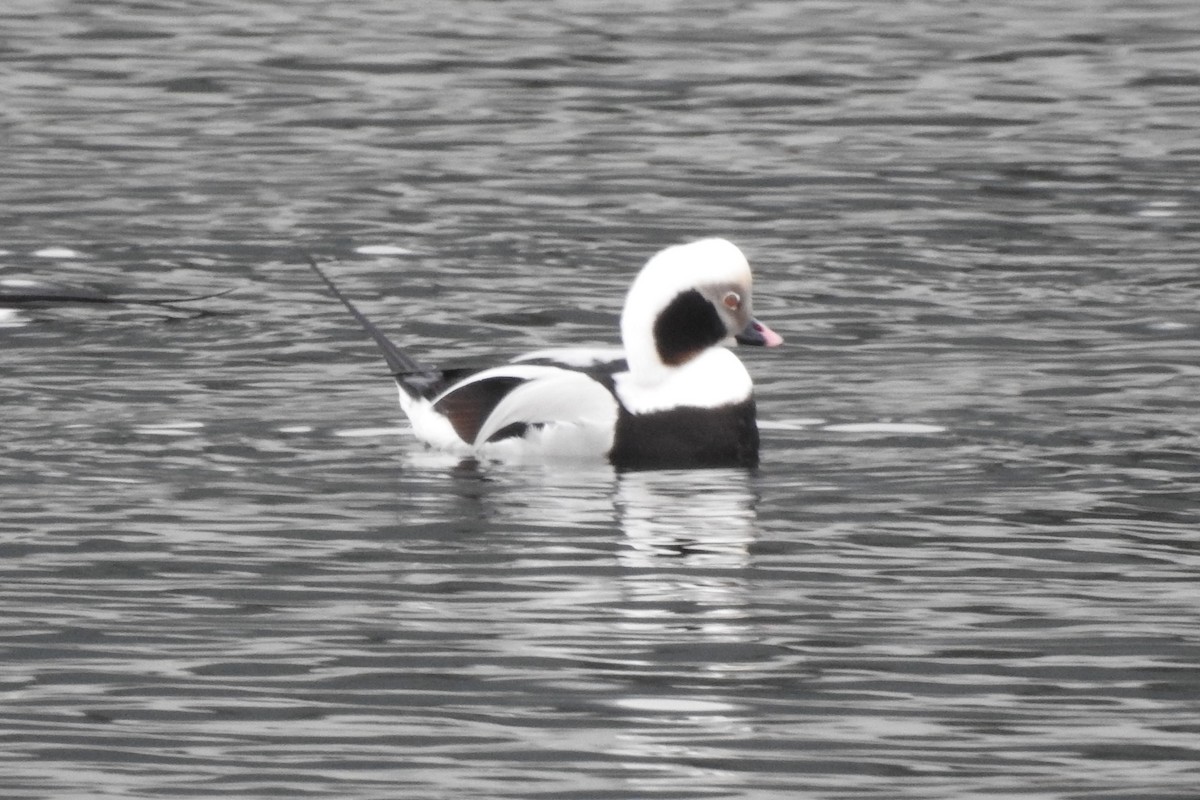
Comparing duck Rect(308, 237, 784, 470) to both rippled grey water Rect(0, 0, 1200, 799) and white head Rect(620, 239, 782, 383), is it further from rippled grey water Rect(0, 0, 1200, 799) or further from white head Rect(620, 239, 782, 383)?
rippled grey water Rect(0, 0, 1200, 799)

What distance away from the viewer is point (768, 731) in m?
7.61

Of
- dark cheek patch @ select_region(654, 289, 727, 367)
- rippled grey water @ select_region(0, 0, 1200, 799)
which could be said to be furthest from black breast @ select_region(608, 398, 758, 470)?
dark cheek patch @ select_region(654, 289, 727, 367)

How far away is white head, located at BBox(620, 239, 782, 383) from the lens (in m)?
11.4

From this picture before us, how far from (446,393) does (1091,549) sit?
9.15ft

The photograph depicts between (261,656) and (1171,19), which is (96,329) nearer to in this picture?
(261,656)

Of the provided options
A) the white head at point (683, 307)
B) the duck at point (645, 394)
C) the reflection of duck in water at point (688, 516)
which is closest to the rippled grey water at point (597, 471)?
the reflection of duck in water at point (688, 516)

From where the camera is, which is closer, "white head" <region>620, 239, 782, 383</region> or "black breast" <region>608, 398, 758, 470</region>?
"black breast" <region>608, 398, 758, 470</region>

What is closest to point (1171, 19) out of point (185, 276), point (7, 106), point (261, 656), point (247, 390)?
point (7, 106)

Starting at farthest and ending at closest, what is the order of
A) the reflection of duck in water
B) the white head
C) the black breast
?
the white head
the black breast
the reflection of duck in water

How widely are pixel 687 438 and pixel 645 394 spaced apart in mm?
228

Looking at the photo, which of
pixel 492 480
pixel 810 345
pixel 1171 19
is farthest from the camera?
pixel 1171 19

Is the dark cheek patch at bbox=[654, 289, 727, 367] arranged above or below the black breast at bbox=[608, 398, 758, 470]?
above

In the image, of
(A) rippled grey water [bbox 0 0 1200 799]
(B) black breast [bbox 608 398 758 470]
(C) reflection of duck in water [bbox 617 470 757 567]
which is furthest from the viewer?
(B) black breast [bbox 608 398 758 470]

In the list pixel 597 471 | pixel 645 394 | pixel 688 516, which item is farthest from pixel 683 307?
pixel 688 516
